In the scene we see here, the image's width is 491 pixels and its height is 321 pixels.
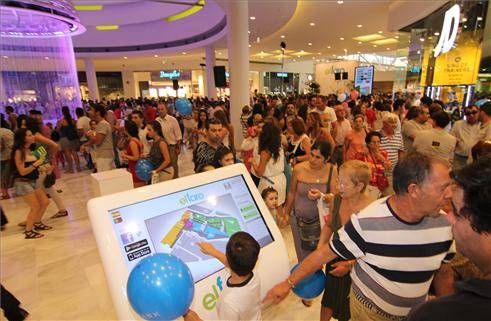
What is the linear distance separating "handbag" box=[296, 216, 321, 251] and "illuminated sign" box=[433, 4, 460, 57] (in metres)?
6.36

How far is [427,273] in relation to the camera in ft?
4.66

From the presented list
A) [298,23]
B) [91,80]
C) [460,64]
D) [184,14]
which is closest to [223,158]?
[460,64]

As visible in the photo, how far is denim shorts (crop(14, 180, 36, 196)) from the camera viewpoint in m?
3.97

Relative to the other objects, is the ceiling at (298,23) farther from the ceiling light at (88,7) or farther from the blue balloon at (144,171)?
the blue balloon at (144,171)

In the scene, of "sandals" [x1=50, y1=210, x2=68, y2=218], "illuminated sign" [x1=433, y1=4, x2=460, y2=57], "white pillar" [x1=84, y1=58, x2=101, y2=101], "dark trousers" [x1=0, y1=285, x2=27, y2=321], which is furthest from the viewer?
"white pillar" [x1=84, y1=58, x2=101, y2=101]

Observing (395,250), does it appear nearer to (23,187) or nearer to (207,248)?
(207,248)

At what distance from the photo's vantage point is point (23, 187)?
4000 mm

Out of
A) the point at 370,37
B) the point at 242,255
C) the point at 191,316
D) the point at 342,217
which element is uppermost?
the point at 370,37

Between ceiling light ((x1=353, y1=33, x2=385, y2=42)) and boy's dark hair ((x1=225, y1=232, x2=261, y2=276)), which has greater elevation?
ceiling light ((x1=353, y1=33, x2=385, y2=42))

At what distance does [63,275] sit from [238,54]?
20.2 ft

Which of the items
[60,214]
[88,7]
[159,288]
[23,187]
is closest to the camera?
[159,288]

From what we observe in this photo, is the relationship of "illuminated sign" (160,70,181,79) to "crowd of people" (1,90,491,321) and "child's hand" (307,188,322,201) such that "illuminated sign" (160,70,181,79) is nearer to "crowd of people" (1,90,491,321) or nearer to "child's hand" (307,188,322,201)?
"crowd of people" (1,90,491,321)

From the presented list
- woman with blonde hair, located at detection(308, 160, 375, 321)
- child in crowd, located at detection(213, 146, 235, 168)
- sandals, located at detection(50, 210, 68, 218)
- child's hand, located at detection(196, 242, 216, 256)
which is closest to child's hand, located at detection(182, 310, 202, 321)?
child's hand, located at detection(196, 242, 216, 256)

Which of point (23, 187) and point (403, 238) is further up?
point (403, 238)
